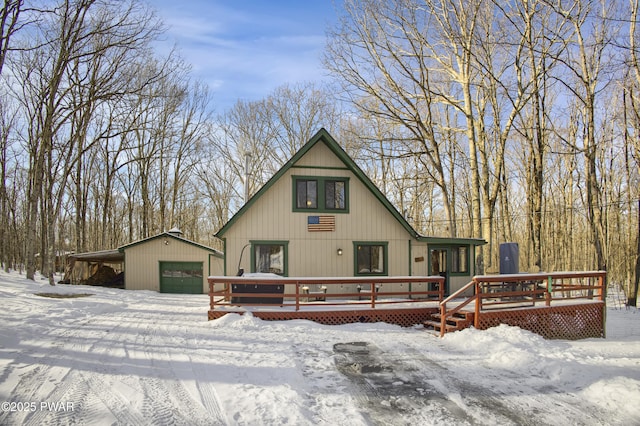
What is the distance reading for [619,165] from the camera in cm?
2491

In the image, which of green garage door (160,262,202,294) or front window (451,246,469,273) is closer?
front window (451,246,469,273)

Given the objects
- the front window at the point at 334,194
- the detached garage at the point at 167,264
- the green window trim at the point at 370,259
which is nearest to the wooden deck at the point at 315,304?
the green window trim at the point at 370,259

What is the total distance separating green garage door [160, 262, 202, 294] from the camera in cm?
2161

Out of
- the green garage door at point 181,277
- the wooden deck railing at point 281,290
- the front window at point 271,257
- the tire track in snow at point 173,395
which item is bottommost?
the green garage door at point 181,277

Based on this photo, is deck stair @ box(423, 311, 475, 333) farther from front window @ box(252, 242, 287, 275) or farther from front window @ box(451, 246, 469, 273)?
front window @ box(451, 246, 469, 273)

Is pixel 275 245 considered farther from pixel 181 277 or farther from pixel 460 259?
pixel 181 277

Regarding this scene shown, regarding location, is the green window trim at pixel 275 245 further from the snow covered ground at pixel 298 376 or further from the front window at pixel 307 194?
the snow covered ground at pixel 298 376

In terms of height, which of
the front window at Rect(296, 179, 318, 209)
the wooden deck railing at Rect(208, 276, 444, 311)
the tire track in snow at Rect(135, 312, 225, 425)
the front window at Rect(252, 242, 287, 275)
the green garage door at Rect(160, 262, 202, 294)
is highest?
the front window at Rect(296, 179, 318, 209)

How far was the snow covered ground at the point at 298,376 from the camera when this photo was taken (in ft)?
14.2

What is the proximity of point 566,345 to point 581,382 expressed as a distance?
7.97 ft

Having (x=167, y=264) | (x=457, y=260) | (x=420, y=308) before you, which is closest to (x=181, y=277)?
(x=167, y=264)

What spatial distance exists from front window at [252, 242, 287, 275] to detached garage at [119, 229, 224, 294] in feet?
30.7

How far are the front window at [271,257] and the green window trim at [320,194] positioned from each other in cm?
148

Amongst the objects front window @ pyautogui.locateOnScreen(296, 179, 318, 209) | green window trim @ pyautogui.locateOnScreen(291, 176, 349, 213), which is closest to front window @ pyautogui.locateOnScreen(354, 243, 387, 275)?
green window trim @ pyautogui.locateOnScreen(291, 176, 349, 213)
